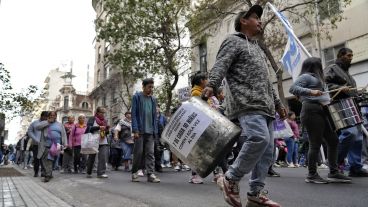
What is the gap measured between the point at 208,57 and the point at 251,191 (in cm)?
2535

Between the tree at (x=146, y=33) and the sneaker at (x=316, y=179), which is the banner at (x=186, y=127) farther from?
the tree at (x=146, y=33)

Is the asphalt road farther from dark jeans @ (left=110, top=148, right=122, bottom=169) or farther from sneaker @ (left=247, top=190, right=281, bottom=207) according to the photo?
dark jeans @ (left=110, top=148, right=122, bottom=169)

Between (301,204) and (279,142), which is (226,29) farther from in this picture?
(301,204)

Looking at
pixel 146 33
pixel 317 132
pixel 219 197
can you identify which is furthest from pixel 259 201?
pixel 146 33

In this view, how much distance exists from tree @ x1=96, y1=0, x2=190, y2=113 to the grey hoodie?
58.5 ft

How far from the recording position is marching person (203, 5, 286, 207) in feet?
11.4

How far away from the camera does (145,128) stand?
7.37 metres

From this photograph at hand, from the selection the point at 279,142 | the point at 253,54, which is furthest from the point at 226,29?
the point at 253,54

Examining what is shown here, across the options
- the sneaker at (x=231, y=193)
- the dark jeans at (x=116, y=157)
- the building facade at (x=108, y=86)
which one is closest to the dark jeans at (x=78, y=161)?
the dark jeans at (x=116, y=157)

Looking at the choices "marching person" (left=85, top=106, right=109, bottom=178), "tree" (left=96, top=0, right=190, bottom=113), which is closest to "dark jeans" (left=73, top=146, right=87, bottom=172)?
"marching person" (left=85, top=106, right=109, bottom=178)

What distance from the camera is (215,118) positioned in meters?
3.39

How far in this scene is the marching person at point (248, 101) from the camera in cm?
347

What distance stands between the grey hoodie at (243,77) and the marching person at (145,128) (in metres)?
3.72

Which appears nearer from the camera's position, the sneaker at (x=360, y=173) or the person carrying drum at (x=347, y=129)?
the person carrying drum at (x=347, y=129)
